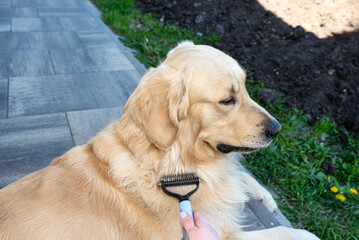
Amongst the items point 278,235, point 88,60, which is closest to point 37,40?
point 88,60

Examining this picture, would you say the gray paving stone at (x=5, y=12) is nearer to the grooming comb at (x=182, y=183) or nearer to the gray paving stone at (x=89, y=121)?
the gray paving stone at (x=89, y=121)

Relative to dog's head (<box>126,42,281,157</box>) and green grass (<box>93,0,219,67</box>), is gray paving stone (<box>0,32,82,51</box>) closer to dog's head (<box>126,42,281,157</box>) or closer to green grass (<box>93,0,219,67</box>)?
green grass (<box>93,0,219,67</box>)

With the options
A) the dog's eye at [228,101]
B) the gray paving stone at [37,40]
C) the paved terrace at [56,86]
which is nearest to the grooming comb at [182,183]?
the dog's eye at [228,101]

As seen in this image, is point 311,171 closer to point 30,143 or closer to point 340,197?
point 340,197

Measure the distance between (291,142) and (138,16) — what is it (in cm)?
503

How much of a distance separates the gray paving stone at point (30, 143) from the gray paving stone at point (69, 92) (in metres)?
0.20

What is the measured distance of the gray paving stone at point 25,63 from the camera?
469 cm

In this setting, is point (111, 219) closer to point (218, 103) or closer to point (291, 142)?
point (218, 103)

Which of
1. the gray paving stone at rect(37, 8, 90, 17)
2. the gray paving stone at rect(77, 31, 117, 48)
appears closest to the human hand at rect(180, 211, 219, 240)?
the gray paving stone at rect(77, 31, 117, 48)

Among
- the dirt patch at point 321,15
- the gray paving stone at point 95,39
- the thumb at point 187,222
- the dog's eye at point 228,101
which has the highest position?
the dirt patch at point 321,15

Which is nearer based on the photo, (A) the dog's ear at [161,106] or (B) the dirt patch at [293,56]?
(A) the dog's ear at [161,106]

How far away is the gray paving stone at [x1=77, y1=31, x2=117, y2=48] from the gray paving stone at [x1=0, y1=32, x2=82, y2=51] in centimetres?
13

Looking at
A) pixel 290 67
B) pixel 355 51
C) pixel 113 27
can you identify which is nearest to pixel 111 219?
pixel 290 67

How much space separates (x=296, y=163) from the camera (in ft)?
10.4
